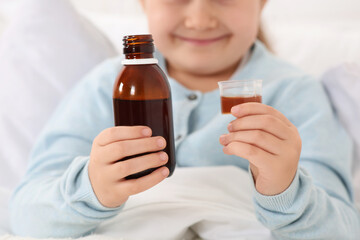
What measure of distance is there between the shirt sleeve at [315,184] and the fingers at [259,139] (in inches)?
3.8

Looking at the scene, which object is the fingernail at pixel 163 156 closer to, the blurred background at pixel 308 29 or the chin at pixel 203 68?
the chin at pixel 203 68

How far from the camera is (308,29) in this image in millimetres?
1688

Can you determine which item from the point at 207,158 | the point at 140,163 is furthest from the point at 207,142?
the point at 140,163

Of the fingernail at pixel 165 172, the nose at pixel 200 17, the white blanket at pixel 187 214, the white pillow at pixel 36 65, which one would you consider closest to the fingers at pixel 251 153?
the fingernail at pixel 165 172

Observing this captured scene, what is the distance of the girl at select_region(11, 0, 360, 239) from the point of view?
28.1 inches

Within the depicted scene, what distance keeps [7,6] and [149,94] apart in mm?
1893

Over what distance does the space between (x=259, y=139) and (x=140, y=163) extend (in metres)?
0.19

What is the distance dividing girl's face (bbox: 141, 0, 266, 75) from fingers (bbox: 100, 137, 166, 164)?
415 millimetres

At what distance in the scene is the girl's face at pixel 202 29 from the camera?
102cm

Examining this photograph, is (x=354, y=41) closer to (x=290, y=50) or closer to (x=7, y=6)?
(x=290, y=50)

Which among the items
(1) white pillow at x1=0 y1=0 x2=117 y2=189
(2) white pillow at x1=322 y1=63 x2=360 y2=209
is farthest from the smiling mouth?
(1) white pillow at x1=0 y1=0 x2=117 y2=189

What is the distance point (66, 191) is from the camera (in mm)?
849

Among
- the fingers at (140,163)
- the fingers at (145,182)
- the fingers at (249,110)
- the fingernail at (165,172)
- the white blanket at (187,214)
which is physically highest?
the fingers at (249,110)

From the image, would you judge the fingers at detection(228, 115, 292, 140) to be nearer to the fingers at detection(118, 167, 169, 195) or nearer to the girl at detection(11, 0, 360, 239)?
the girl at detection(11, 0, 360, 239)
